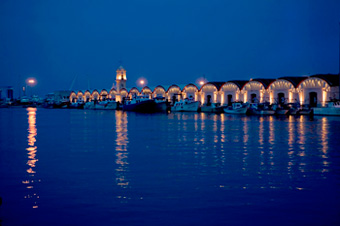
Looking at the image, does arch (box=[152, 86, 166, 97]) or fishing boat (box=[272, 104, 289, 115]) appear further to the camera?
arch (box=[152, 86, 166, 97])

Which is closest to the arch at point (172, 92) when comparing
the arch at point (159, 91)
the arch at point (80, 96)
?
the arch at point (159, 91)

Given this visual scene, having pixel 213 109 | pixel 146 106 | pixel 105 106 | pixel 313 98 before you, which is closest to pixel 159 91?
pixel 105 106

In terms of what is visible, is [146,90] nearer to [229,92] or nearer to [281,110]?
[229,92]

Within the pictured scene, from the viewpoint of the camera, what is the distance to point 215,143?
24078 millimetres

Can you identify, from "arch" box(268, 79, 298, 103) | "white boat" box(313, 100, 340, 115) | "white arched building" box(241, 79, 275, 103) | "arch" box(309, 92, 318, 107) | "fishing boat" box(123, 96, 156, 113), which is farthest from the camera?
"fishing boat" box(123, 96, 156, 113)

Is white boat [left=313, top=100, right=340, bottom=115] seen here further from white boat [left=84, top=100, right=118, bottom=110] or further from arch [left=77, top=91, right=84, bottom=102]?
arch [left=77, top=91, right=84, bottom=102]

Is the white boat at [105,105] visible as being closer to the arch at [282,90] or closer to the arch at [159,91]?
the arch at [159,91]

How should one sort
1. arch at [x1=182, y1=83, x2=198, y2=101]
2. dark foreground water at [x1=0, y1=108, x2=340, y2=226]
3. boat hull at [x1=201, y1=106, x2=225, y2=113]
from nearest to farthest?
dark foreground water at [x1=0, y1=108, x2=340, y2=226]
boat hull at [x1=201, y1=106, x2=225, y2=113]
arch at [x1=182, y1=83, x2=198, y2=101]

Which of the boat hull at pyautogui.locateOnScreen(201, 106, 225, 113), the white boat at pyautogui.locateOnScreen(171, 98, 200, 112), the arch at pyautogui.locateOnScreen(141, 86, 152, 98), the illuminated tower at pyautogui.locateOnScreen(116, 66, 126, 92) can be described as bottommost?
the boat hull at pyautogui.locateOnScreen(201, 106, 225, 113)

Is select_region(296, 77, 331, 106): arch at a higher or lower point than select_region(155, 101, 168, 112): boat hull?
higher

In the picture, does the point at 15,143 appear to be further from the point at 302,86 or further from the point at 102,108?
the point at 102,108

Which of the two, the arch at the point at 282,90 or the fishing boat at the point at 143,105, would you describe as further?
the fishing boat at the point at 143,105

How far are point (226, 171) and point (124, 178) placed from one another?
3.65 metres

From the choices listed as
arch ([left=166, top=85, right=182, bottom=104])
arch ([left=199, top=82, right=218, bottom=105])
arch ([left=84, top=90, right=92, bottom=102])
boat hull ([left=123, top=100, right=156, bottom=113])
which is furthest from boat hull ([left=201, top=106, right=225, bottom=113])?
arch ([left=84, top=90, right=92, bottom=102])
